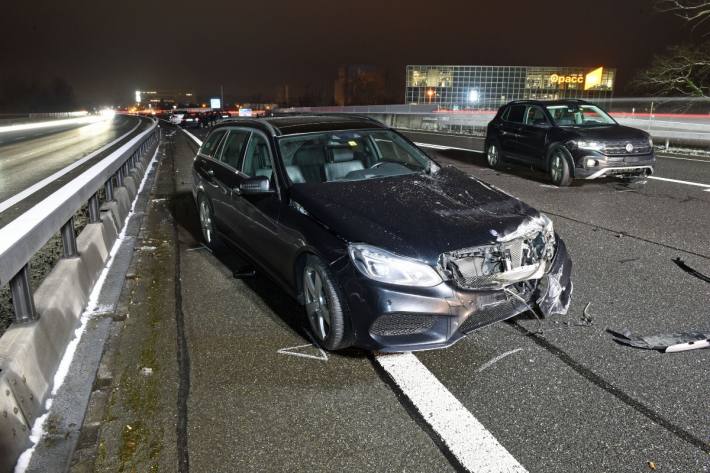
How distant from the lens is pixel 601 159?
10133mm

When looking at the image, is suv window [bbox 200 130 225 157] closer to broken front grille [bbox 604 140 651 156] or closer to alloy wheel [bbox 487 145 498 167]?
broken front grille [bbox 604 140 651 156]

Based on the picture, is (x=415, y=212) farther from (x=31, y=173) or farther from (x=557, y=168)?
(x=31, y=173)

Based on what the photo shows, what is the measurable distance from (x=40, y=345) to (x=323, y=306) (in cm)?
181

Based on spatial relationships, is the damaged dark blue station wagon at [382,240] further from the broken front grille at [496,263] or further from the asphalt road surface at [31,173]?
the asphalt road surface at [31,173]

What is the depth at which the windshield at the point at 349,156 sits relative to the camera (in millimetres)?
4918

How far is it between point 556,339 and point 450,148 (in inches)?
622

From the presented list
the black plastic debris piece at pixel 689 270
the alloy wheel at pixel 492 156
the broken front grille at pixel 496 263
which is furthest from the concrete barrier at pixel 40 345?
the alloy wheel at pixel 492 156

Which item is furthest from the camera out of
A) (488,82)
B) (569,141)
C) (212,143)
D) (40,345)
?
(488,82)

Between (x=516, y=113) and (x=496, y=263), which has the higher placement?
(x=516, y=113)

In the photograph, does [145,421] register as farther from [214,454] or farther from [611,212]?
[611,212]

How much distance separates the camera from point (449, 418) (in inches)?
125

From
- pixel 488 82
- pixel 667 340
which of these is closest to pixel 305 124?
pixel 667 340

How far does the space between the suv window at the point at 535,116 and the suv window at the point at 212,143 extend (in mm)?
7413

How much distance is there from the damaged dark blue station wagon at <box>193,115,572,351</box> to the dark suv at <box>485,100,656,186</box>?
5.93 meters
